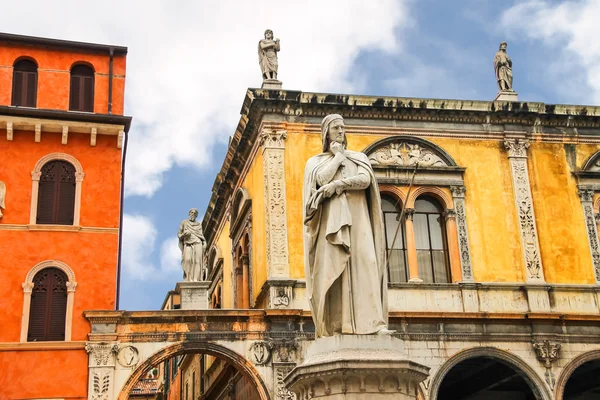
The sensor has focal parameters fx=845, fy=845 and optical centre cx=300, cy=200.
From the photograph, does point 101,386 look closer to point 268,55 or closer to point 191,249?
point 191,249

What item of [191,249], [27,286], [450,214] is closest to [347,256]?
[27,286]

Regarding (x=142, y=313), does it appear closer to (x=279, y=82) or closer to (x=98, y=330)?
(x=98, y=330)

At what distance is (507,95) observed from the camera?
2369 cm

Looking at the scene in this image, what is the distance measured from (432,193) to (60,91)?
9.94 meters

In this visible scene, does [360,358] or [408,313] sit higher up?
[408,313]

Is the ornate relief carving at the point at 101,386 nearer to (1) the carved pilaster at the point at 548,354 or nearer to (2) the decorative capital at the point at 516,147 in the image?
(1) the carved pilaster at the point at 548,354

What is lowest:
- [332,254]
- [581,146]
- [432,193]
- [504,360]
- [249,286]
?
[332,254]

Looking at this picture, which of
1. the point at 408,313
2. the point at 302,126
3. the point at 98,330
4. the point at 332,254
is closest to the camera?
the point at 332,254

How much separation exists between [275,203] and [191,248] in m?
2.57

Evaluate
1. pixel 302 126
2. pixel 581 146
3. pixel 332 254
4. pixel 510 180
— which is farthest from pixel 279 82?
pixel 332 254

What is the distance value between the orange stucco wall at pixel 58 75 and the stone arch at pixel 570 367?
12.8 m

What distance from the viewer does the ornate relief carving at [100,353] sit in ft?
61.9

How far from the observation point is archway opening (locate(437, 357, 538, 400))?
22.5 m

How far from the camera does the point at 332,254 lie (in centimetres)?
679
